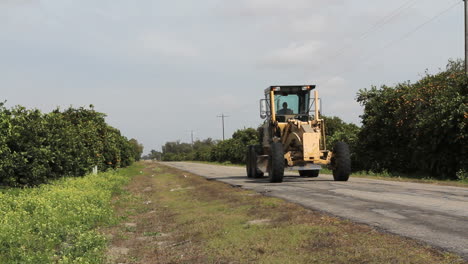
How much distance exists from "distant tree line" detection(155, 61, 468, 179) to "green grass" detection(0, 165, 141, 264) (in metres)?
14.1

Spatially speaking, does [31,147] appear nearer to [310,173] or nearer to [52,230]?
[52,230]

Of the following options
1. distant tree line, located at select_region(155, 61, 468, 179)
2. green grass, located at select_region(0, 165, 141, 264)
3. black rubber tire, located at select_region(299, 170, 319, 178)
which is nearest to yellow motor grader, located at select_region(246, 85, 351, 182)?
black rubber tire, located at select_region(299, 170, 319, 178)

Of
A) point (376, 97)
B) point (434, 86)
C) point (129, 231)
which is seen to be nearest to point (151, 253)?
point (129, 231)

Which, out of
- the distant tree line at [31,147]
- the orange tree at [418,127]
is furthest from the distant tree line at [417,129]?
the distant tree line at [31,147]

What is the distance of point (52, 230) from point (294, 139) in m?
10.8

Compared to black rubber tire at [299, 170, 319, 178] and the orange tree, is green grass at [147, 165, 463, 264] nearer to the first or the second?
black rubber tire at [299, 170, 319, 178]

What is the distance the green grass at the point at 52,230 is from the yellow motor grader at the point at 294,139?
22.2 ft

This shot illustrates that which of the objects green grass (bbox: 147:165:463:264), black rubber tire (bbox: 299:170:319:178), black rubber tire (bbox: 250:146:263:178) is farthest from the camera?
black rubber tire (bbox: 299:170:319:178)

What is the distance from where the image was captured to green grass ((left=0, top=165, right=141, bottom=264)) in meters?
6.58

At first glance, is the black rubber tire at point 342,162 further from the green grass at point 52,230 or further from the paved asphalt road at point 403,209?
the green grass at point 52,230

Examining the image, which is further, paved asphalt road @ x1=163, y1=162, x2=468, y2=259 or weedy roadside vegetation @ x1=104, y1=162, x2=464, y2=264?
paved asphalt road @ x1=163, y1=162, x2=468, y2=259

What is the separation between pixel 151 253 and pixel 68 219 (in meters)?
3.48

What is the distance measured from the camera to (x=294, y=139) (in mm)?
17359

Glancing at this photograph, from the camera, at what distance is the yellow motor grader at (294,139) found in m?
16.5
